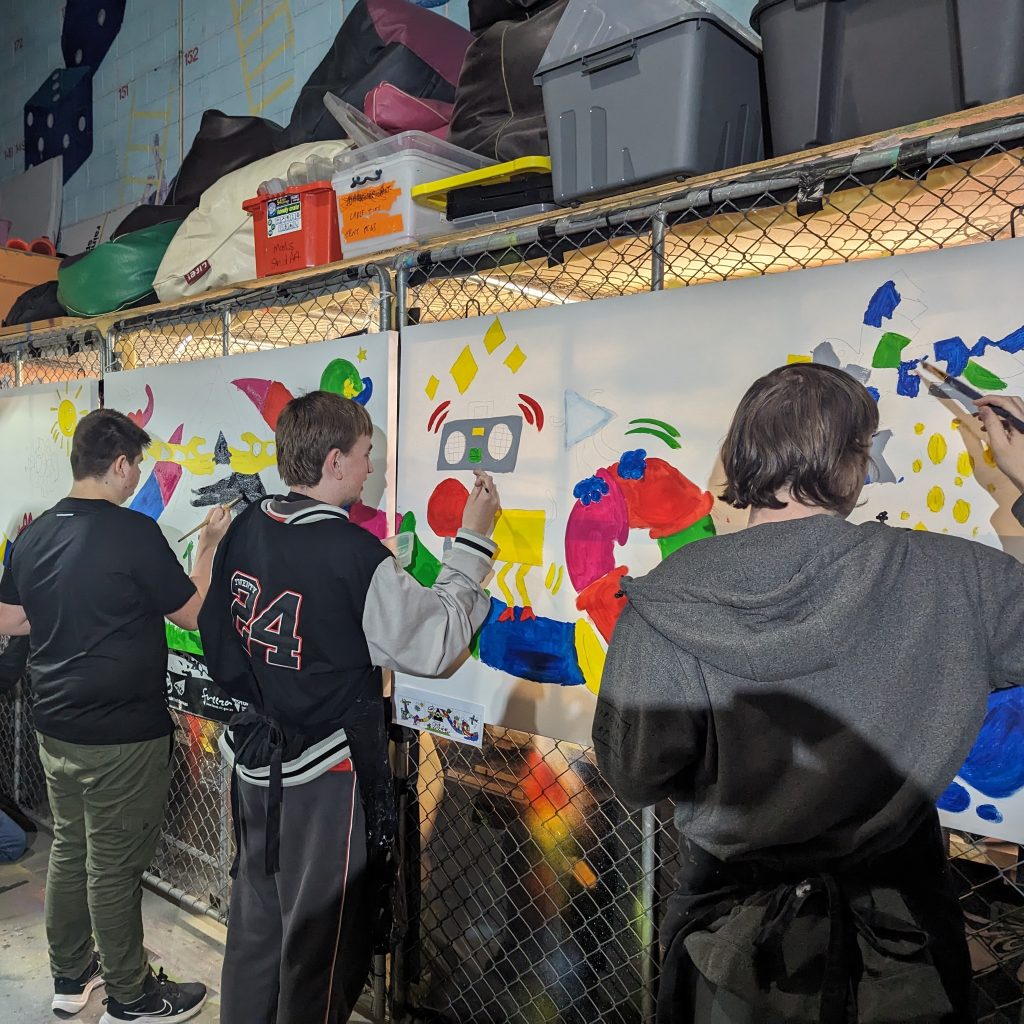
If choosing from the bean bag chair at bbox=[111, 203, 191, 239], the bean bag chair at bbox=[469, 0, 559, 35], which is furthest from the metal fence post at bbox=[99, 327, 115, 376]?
the bean bag chair at bbox=[469, 0, 559, 35]

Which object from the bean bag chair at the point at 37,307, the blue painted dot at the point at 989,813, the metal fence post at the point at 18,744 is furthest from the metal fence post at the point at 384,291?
the metal fence post at the point at 18,744

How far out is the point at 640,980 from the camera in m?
2.42

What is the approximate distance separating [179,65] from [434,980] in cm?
444

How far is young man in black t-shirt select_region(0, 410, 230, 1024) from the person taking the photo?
2.40 metres

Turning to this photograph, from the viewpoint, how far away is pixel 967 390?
57.8 inches

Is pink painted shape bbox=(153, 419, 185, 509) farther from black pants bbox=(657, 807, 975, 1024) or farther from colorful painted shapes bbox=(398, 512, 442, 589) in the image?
black pants bbox=(657, 807, 975, 1024)

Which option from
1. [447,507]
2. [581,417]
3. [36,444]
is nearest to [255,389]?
[447,507]

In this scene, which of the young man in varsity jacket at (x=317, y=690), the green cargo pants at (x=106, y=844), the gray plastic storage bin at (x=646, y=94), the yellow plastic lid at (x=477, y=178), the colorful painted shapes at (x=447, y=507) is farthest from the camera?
the green cargo pants at (x=106, y=844)

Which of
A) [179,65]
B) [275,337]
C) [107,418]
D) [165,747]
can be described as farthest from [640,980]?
[179,65]

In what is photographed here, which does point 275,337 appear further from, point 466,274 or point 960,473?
point 960,473

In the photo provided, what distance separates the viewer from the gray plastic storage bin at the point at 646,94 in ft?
5.76

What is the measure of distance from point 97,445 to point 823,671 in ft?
7.04

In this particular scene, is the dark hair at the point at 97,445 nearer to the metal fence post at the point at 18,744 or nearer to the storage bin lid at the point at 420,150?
the storage bin lid at the point at 420,150

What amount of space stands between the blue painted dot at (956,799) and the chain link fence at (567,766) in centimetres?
21
